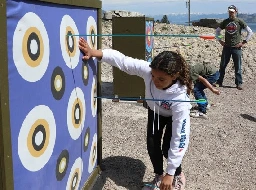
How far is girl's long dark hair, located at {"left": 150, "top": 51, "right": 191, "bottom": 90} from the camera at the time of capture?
2695 mm

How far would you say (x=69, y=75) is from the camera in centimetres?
250

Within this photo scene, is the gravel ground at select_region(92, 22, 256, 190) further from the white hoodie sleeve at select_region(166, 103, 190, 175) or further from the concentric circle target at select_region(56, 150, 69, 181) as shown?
the concentric circle target at select_region(56, 150, 69, 181)

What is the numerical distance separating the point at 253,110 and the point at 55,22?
501 cm

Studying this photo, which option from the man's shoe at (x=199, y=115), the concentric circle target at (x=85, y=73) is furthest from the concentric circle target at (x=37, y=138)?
the man's shoe at (x=199, y=115)

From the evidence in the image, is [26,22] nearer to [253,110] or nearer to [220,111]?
[220,111]

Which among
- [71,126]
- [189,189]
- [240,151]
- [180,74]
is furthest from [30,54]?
[240,151]

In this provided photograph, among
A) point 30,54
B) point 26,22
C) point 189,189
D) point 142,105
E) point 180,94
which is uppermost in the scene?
point 26,22

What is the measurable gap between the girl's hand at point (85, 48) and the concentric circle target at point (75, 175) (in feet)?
2.55

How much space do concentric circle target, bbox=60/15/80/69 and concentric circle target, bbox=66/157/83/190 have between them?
0.75m

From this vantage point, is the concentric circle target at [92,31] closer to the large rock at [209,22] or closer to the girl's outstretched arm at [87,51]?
the girl's outstretched arm at [87,51]

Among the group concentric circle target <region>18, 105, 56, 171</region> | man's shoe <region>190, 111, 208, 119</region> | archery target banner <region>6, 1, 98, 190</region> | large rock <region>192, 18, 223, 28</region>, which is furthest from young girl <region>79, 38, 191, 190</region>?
large rock <region>192, 18, 223, 28</region>

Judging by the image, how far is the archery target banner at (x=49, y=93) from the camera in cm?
180

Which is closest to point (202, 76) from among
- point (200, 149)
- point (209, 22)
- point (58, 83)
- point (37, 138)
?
point (200, 149)

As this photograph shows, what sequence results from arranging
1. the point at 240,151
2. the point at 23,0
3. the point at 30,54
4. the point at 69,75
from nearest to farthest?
the point at 23,0, the point at 30,54, the point at 69,75, the point at 240,151
